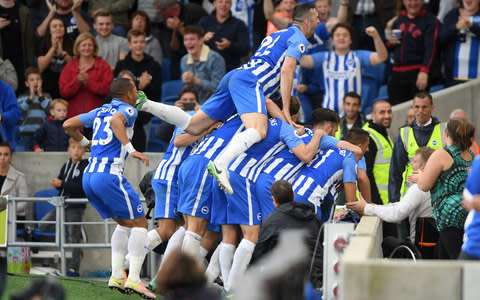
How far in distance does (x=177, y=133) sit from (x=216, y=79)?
4.02m

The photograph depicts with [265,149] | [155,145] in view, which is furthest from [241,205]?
[155,145]

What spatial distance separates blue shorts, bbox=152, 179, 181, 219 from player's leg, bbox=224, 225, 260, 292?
4.24ft

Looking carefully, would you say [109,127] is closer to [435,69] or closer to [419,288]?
[419,288]

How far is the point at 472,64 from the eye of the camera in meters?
13.7

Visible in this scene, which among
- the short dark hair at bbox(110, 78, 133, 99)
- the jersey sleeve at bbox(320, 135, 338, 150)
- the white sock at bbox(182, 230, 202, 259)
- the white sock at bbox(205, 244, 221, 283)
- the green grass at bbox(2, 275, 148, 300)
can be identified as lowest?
the green grass at bbox(2, 275, 148, 300)

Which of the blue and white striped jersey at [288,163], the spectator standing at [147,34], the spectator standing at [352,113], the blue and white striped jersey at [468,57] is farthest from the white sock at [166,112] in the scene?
the blue and white striped jersey at [468,57]

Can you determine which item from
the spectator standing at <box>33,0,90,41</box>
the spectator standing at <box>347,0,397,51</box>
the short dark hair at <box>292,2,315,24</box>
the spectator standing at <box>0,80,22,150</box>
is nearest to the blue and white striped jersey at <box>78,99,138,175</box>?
the short dark hair at <box>292,2,315,24</box>

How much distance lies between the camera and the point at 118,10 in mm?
14906

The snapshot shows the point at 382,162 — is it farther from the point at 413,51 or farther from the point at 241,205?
the point at 241,205

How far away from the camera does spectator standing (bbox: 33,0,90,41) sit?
14.3 meters

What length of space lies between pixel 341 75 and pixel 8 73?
15.7 ft

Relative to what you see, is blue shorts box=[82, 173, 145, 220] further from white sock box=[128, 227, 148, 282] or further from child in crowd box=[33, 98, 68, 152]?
child in crowd box=[33, 98, 68, 152]

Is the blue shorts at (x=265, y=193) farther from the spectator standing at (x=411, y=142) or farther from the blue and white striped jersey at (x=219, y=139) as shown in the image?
the spectator standing at (x=411, y=142)

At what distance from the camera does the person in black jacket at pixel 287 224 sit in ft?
25.2
